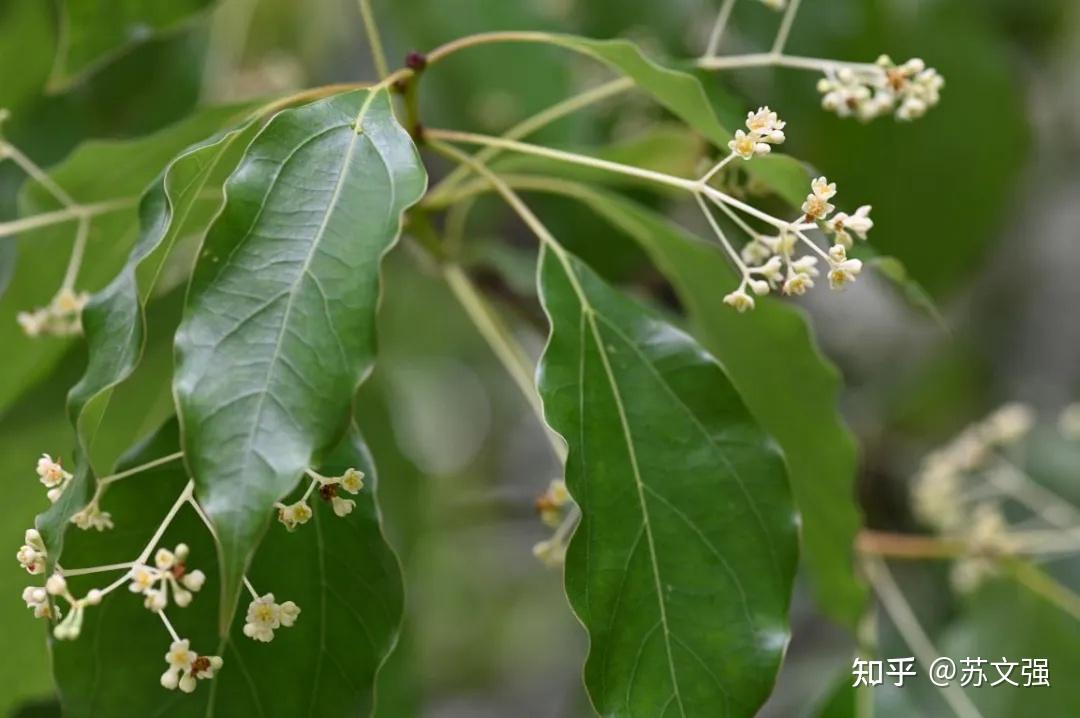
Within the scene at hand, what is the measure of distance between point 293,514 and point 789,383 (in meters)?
0.50

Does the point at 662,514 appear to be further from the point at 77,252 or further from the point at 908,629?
the point at 908,629

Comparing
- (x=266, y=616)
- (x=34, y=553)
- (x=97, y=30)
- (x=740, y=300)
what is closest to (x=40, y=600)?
(x=34, y=553)

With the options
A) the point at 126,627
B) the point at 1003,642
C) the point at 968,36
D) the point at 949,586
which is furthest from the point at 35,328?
the point at 968,36

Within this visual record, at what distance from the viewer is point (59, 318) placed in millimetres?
949

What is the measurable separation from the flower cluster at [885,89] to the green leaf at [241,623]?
486mm

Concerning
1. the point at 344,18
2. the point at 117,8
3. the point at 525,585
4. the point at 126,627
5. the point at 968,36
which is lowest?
the point at 525,585

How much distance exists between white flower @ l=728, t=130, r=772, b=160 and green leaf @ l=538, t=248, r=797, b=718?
16 centimetres

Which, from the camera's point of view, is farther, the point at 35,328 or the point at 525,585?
the point at 525,585

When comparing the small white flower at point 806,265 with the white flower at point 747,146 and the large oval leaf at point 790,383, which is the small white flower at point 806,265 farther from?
the large oval leaf at point 790,383

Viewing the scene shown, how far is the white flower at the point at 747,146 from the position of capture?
2.49ft

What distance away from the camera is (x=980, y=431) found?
1.47 meters

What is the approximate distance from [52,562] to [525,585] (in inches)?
108

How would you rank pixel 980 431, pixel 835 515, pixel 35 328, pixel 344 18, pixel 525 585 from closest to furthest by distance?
pixel 35 328 < pixel 835 515 < pixel 980 431 < pixel 344 18 < pixel 525 585

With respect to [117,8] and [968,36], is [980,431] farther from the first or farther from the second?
[117,8]
